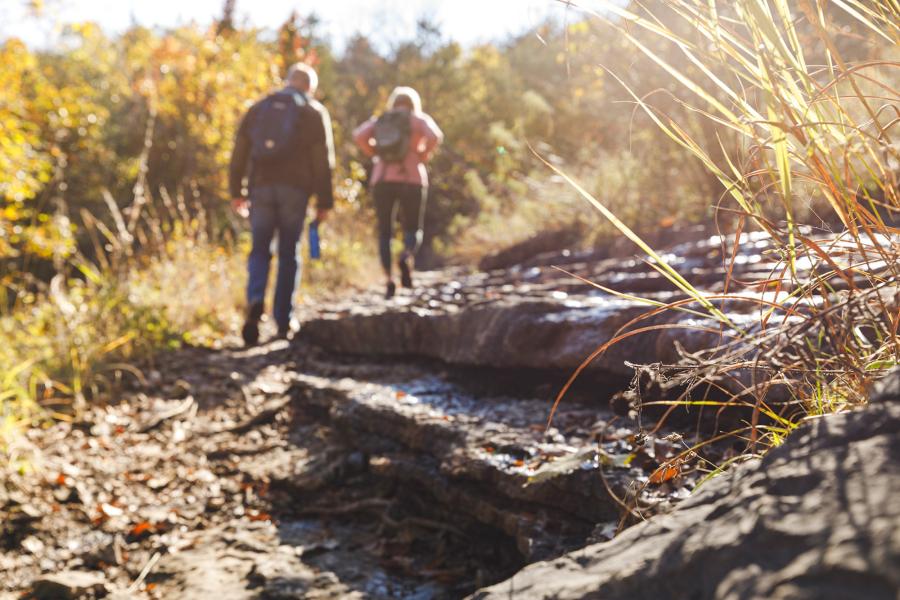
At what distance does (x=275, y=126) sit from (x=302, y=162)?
0.35 metres

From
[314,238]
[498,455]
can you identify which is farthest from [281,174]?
[498,455]

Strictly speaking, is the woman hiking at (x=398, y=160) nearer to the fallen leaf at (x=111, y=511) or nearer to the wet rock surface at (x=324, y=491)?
the wet rock surface at (x=324, y=491)

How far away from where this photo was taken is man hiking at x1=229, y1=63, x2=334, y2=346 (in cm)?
559

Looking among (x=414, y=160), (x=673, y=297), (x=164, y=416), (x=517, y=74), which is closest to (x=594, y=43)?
(x=414, y=160)

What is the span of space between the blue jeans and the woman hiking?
119 cm

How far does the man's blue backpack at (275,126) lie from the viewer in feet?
18.1

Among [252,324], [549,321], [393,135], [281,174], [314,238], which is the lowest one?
[252,324]

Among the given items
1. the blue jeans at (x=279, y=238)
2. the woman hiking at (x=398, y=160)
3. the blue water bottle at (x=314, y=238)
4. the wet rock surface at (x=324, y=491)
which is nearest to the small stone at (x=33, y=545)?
the wet rock surface at (x=324, y=491)

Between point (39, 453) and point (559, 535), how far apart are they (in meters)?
2.55

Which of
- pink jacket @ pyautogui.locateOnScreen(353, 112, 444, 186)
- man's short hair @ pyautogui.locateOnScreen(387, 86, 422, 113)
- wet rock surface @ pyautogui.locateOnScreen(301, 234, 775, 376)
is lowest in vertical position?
wet rock surface @ pyautogui.locateOnScreen(301, 234, 775, 376)

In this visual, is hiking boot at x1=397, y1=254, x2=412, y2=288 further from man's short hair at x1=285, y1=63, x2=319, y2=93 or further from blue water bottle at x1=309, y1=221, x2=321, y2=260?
man's short hair at x1=285, y1=63, x2=319, y2=93

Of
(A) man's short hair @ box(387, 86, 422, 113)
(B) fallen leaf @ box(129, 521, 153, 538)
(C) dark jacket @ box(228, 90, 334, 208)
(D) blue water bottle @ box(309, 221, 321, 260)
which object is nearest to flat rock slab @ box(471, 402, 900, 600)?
(B) fallen leaf @ box(129, 521, 153, 538)

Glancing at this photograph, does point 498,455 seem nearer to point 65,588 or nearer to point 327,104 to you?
point 65,588

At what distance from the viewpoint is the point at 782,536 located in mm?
678
